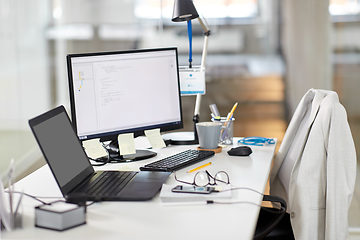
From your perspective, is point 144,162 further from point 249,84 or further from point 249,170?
point 249,84

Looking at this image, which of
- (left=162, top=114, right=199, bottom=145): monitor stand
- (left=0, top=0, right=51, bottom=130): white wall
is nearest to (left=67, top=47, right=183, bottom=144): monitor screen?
(left=162, top=114, right=199, bottom=145): monitor stand

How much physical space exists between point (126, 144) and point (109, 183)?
1.27ft

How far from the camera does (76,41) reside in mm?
3512

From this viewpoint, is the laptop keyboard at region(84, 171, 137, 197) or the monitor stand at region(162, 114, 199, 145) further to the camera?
the monitor stand at region(162, 114, 199, 145)

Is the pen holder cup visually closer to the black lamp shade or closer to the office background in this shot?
the black lamp shade

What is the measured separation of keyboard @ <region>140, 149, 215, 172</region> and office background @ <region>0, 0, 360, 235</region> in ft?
5.17

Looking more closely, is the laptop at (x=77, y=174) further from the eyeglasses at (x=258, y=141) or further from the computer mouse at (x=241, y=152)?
the eyeglasses at (x=258, y=141)

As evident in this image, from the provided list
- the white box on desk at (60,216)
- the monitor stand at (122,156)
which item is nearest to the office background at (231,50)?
the monitor stand at (122,156)

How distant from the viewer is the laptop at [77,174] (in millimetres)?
1084

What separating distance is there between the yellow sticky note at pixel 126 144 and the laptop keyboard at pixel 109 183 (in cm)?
25

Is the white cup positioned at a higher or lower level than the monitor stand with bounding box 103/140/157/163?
higher

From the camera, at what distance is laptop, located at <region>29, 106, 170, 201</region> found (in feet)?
3.56

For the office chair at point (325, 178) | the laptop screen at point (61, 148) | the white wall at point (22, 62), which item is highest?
the white wall at point (22, 62)

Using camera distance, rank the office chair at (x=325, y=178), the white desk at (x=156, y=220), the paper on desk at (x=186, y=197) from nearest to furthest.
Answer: the white desk at (x=156, y=220)
the paper on desk at (x=186, y=197)
the office chair at (x=325, y=178)
